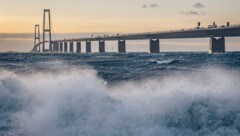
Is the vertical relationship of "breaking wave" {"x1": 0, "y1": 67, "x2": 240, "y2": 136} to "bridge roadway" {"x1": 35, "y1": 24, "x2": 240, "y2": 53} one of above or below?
below

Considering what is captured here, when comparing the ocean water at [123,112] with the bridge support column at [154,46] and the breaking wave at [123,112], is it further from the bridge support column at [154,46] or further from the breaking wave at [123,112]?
the bridge support column at [154,46]

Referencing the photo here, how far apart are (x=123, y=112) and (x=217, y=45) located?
9098 centimetres

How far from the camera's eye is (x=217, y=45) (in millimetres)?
103500

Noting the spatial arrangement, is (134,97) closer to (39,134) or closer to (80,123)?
(80,123)

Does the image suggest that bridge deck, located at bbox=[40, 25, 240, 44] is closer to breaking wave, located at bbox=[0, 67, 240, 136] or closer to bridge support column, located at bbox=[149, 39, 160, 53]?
bridge support column, located at bbox=[149, 39, 160, 53]

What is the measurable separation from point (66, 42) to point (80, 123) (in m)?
170

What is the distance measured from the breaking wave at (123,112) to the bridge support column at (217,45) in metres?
87.1

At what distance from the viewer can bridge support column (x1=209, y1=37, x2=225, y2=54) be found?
103375 millimetres

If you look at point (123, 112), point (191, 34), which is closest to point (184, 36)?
point (191, 34)

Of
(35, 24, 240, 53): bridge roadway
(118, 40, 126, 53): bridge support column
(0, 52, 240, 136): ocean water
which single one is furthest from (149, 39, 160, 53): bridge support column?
(0, 52, 240, 136): ocean water

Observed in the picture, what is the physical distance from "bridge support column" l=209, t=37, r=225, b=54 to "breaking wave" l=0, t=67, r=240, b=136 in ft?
286

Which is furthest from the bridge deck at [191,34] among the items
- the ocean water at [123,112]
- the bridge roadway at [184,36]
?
the ocean water at [123,112]

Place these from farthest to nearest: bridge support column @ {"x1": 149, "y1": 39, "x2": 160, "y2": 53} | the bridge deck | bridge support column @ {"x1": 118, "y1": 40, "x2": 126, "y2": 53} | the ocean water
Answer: bridge support column @ {"x1": 118, "y1": 40, "x2": 126, "y2": 53} → bridge support column @ {"x1": 149, "y1": 39, "x2": 160, "y2": 53} → the bridge deck → the ocean water

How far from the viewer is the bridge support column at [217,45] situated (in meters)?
103
